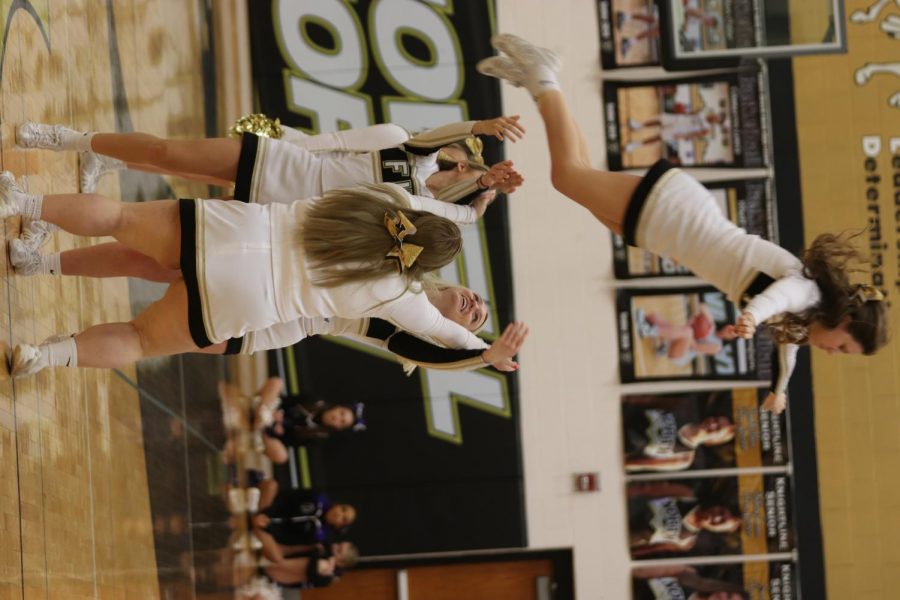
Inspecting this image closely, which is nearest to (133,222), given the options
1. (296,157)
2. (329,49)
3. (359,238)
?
(359,238)

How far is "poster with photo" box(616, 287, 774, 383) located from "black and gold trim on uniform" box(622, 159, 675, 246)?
12.0 feet

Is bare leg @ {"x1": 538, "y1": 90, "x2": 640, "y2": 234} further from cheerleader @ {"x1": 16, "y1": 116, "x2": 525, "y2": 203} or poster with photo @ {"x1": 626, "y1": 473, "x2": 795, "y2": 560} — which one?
poster with photo @ {"x1": 626, "y1": 473, "x2": 795, "y2": 560}

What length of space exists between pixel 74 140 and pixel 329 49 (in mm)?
4323

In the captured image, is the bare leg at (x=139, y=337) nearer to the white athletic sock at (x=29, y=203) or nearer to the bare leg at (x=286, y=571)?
the white athletic sock at (x=29, y=203)

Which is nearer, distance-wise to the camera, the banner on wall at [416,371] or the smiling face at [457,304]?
the smiling face at [457,304]

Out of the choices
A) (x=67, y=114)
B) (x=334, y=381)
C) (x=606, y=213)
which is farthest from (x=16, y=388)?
(x=334, y=381)

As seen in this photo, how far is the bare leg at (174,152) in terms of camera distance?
11.6 feet

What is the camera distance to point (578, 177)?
3.80m

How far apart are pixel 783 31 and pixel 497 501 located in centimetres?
395

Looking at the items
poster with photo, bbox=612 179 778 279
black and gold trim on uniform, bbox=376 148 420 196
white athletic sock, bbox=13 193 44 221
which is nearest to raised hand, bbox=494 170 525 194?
black and gold trim on uniform, bbox=376 148 420 196

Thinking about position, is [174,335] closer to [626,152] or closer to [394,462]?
[394,462]

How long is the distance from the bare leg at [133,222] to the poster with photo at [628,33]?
515 cm

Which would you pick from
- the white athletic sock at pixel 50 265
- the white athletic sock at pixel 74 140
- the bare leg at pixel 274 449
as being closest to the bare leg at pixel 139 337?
the white athletic sock at pixel 50 265

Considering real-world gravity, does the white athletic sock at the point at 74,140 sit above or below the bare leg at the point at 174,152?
above
